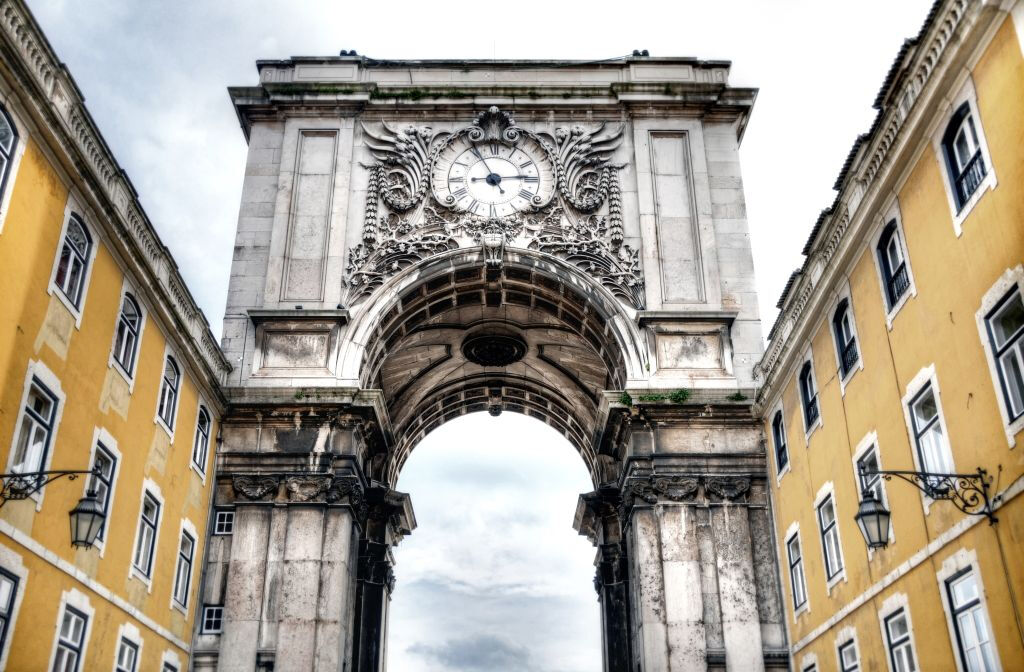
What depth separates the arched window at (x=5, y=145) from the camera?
13734mm

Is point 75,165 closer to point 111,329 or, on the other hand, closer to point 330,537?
point 111,329

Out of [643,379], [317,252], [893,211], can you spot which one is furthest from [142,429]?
[893,211]

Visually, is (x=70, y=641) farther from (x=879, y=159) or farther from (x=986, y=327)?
(x=879, y=159)

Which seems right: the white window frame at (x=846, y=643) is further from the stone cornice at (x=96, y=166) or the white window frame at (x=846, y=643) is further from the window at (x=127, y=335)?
the stone cornice at (x=96, y=166)

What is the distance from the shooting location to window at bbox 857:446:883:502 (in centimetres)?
1677

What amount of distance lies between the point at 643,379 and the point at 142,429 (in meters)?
12.7

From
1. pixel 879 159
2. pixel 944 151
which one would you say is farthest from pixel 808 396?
pixel 944 151

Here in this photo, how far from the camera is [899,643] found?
15711mm

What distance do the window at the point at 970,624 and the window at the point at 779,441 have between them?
907cm

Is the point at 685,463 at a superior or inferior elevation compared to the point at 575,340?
inferior

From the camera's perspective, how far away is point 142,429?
1902 centimetres

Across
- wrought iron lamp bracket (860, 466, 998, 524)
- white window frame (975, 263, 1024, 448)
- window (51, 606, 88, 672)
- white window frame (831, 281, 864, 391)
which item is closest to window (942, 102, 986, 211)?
white window frame (975, 263, 1024, 448)

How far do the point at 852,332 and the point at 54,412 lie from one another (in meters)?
14.0

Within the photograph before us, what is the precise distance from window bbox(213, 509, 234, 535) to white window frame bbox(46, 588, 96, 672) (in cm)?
725
